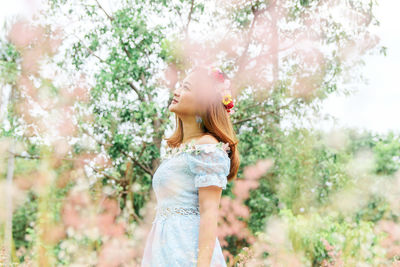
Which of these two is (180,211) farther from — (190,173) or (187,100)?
(187,100)

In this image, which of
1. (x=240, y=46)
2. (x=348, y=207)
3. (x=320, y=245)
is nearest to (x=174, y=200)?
(x=320, y=245)

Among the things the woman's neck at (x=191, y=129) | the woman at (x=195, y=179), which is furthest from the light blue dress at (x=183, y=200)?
the woman's neck at (x=191, y=129)

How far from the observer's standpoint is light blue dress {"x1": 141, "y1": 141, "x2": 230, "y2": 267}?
5.97ft

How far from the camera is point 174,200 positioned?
75.6 inches

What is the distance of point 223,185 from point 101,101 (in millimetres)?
3397

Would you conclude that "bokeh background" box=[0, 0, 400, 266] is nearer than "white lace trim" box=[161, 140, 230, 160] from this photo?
No

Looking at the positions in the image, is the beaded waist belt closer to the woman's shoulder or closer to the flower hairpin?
the woman's shoulder

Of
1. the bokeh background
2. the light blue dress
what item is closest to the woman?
the light blue dress

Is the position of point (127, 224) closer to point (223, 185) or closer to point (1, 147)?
point (1, 147)

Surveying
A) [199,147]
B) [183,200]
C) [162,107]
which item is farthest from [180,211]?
[162,107]

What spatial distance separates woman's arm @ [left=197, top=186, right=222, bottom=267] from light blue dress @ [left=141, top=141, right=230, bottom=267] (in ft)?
0.11

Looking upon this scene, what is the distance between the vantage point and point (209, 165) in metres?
1.83

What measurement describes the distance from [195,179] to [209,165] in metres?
0.08

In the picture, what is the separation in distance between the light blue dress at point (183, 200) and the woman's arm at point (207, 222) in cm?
3
